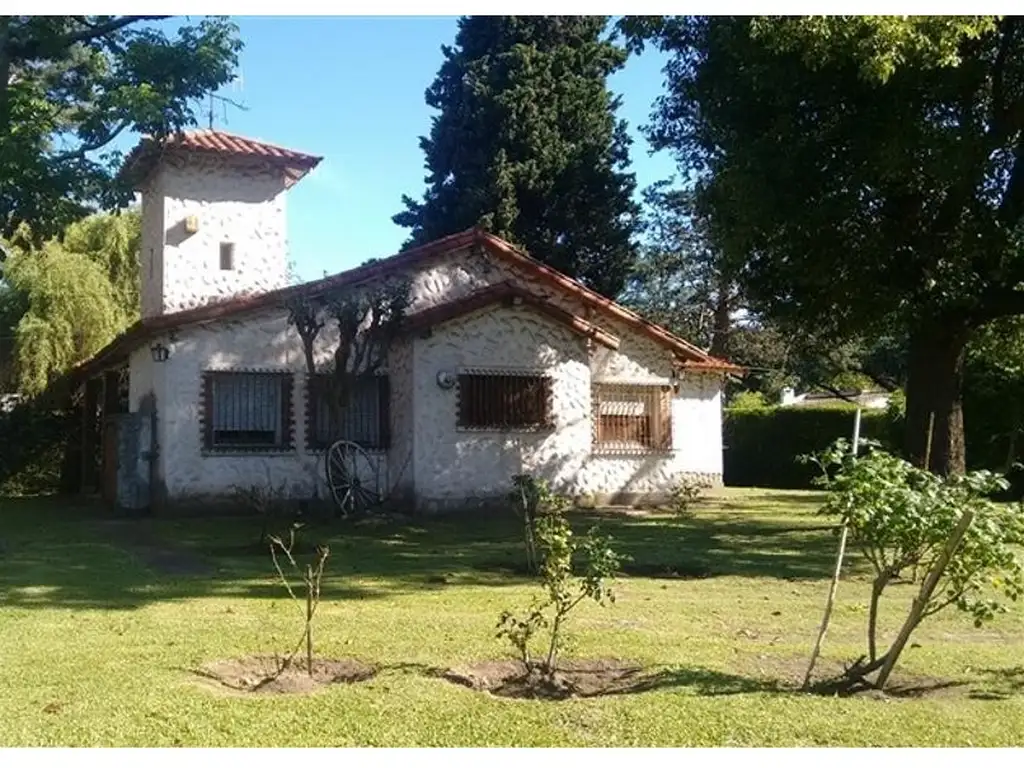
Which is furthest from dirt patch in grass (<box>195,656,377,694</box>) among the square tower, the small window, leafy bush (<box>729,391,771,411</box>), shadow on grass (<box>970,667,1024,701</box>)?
leafy bush (<box>729,391,771,411</box>)

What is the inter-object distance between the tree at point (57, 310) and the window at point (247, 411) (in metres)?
7.58

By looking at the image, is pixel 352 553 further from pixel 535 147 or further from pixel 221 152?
pixel 535 147

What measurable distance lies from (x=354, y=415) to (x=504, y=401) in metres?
2.58

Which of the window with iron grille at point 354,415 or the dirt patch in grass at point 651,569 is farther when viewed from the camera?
the window with iron grille at point 354,415

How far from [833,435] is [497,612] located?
67.7ft

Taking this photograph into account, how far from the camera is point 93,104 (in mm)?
14148

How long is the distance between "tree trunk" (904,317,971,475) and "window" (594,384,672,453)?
5.82 meters

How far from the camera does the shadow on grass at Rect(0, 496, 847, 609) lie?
35.1ft

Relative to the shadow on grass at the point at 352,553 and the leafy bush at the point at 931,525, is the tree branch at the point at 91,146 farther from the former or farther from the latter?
the leafy bush at the point at 931,525

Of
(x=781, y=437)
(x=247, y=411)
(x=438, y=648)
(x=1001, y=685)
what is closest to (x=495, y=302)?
(x=247, y=411)

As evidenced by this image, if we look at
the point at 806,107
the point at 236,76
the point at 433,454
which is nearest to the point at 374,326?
the point at 433,454

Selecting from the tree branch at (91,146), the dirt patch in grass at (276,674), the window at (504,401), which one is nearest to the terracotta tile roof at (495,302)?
the window at (504,401)

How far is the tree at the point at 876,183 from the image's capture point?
13297 mm

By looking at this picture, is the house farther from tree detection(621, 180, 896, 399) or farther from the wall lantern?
tree detection(621, 180, 896, 399)
